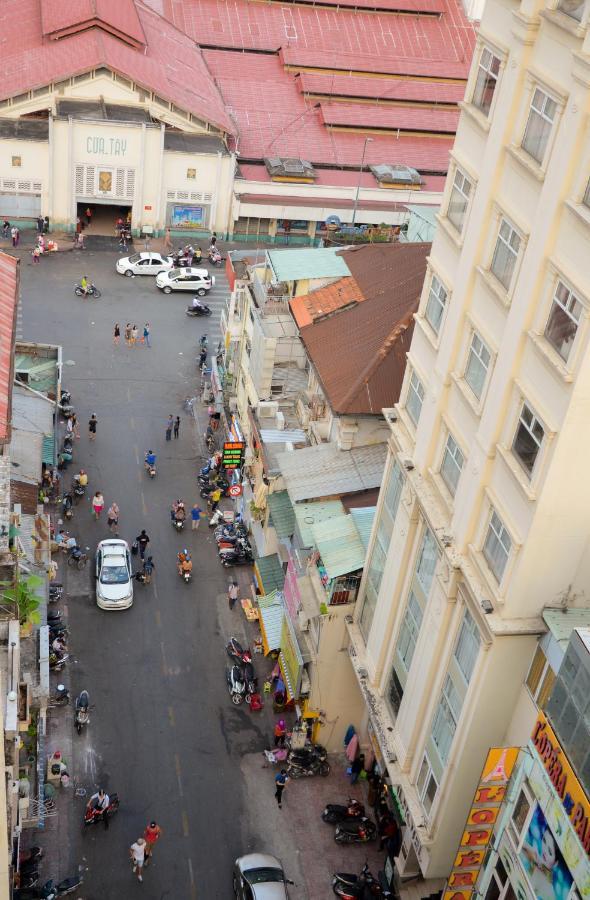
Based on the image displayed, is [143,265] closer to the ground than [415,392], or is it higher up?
closer to the ground

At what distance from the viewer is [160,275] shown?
267 ft

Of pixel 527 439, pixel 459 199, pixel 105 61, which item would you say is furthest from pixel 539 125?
pixel 105 61

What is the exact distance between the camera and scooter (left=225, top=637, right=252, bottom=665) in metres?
49.0

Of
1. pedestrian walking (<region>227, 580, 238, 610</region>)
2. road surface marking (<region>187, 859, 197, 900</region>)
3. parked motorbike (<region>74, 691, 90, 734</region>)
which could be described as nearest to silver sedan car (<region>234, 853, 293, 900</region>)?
road surface marking (<region>187, 859, 197, 900</region>)

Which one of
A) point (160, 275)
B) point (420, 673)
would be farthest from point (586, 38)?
point (160, 275)

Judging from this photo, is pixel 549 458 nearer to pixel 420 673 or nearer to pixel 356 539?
pixel 420 673

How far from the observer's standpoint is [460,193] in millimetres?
32531

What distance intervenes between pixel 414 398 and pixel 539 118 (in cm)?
1179

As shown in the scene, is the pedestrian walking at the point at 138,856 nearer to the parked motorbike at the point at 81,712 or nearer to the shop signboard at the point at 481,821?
the parked motorbike at the point at 81,712

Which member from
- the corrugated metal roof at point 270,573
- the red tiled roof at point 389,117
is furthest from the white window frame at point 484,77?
the red tiled roof at point 389,117

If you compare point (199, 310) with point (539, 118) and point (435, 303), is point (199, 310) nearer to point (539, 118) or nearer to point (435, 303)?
point (435, 303)

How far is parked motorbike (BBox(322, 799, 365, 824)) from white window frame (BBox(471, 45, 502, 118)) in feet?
87.0

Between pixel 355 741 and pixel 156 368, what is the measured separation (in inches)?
1383

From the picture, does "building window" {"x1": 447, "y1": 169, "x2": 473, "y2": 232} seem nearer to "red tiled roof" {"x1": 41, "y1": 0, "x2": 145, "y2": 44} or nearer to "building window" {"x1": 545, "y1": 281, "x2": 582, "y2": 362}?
"building window" {"x1": 545, "y1": 281, "x2": 582, "y2": 362}
